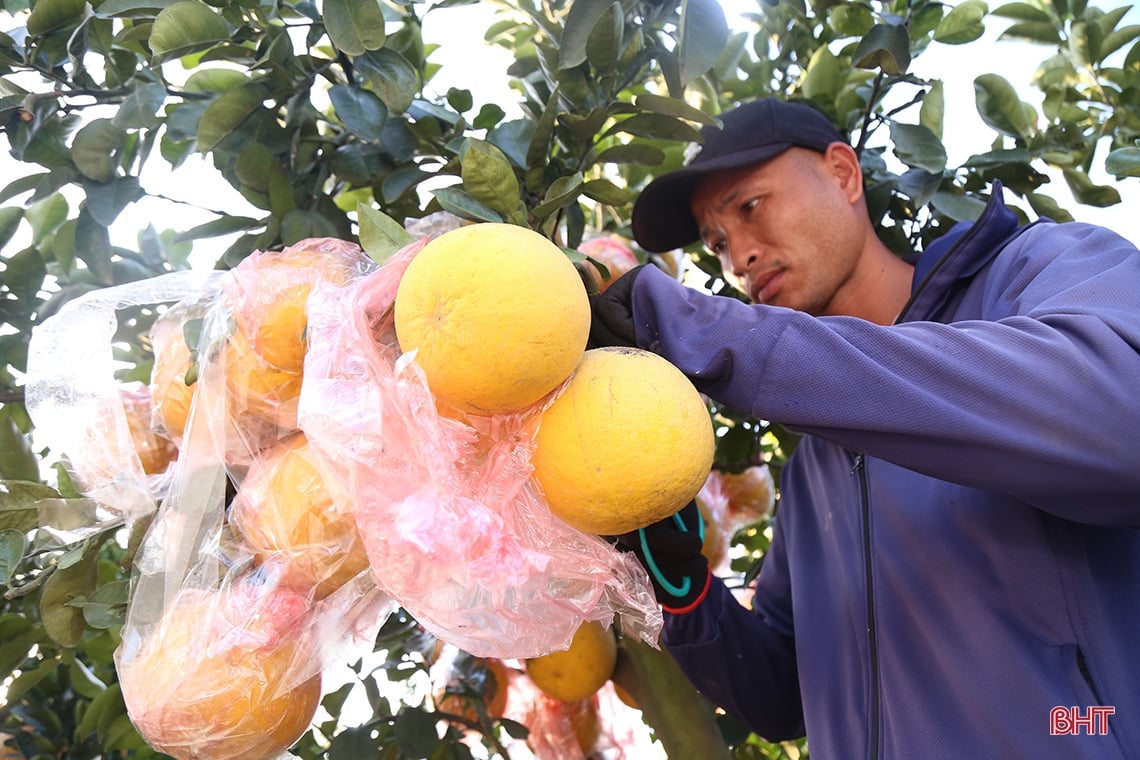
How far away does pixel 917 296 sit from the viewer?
4.64ft

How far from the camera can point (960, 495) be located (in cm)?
122

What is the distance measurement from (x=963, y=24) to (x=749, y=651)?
1.22 m

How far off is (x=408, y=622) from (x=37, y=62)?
1.14 m

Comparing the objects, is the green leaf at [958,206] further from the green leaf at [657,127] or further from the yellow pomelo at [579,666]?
the yellow pomelo at [579,666]

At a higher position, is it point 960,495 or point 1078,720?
point 960,495

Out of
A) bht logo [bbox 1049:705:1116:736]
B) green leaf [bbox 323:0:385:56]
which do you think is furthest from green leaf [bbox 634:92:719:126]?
bht logo [bbox 1049:705:1116:736]

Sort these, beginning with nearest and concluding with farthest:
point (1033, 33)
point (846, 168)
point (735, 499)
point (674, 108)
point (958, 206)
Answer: point (674, 108), point (958, 206), point (846, 168), point (1033, 33), point (735, 499)

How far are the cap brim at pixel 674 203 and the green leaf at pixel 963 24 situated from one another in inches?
15.4

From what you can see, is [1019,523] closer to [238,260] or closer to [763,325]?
[763,325]

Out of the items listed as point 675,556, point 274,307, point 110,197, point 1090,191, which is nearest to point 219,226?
point 110,197

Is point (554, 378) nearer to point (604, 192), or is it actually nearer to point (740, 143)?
point (604, 192)

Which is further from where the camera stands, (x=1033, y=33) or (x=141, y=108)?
(x=1033, y=33)

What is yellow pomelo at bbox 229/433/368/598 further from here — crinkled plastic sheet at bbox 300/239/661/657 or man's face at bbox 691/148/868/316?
man's face at bbox 691/148/868/316

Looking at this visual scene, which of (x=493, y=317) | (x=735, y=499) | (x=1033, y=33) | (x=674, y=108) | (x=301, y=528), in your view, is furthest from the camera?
(x=735, y=499)
